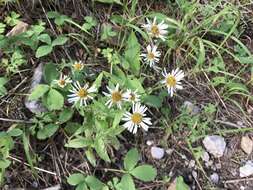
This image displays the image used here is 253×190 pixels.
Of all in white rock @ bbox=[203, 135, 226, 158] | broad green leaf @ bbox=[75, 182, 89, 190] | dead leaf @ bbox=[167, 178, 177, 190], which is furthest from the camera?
white rock @ bbox=[203, 135, 226, 158]

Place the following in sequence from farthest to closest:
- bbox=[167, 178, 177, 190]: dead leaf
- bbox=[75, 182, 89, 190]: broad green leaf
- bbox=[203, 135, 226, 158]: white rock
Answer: bbox=[203, 135, 226, 158]: white rock < bbox=[167, 178, 177, 190]: dead leaf < bbox=[75, 182, 89, 190]: broad green leaf

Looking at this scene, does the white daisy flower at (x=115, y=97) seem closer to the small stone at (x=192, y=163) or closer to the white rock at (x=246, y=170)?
the small stone at (x=192, y=163)

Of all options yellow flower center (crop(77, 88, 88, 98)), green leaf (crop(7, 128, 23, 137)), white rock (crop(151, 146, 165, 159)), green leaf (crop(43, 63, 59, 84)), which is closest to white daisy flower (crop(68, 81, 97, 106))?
yellow flower center (crop(77, 88, 88, 98))

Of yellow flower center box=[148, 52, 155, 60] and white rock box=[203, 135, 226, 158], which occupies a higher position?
yellow flower center box=[148, 52, 155, 60]

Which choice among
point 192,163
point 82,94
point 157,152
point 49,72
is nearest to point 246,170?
point 192,163

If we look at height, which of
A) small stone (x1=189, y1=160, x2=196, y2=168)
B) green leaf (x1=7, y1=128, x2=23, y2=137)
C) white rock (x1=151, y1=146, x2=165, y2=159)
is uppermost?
green leaf (x1=7, y1=128, x2=23, y2=137)

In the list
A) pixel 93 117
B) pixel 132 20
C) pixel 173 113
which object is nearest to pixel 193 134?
pixel 173 113

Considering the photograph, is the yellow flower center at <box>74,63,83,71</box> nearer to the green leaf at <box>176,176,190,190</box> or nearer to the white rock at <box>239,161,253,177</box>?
the green leaf at <box>176,176,190,190</box>
